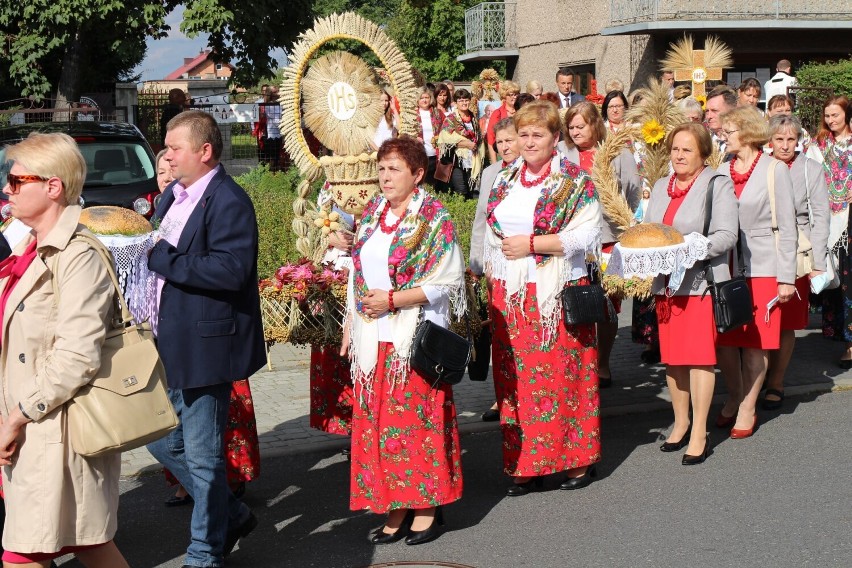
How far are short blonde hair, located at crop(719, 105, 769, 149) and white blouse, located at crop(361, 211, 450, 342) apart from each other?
281 centimetres

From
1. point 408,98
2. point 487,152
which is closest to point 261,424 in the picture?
point 408,98

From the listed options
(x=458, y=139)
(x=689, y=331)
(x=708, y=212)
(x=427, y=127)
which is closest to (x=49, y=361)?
(x=689, y=331)

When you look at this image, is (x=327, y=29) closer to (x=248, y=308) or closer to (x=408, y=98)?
(x=408, y=98)

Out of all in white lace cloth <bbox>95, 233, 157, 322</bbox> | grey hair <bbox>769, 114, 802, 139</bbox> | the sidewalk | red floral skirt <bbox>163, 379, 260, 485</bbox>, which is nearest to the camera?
white lace cloth <bbox>95, 233, 157, 322</bbox>

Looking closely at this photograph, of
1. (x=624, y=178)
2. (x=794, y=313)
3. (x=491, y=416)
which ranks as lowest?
(x=491, y=416)

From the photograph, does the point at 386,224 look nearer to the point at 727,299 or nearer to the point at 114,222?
the point at 114,222

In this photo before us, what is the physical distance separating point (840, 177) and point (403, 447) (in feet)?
17.6

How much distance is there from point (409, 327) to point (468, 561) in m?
1.10

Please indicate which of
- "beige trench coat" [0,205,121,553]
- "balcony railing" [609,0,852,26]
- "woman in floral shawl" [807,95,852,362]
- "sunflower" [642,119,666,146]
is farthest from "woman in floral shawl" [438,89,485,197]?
"balcony railing" [609,0,852,26]

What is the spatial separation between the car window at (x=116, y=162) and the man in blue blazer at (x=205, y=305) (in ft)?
27.2

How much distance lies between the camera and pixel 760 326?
727 cm

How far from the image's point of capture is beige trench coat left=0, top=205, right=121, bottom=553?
3762 millimetres

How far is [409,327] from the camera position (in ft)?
17.6

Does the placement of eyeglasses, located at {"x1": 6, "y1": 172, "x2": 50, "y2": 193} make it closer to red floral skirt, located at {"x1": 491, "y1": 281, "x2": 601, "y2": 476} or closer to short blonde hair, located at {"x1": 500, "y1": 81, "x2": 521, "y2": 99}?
red floral skirt, located at {"x1": 491, "y1": 281, "x2": 601, "y2": 476}
